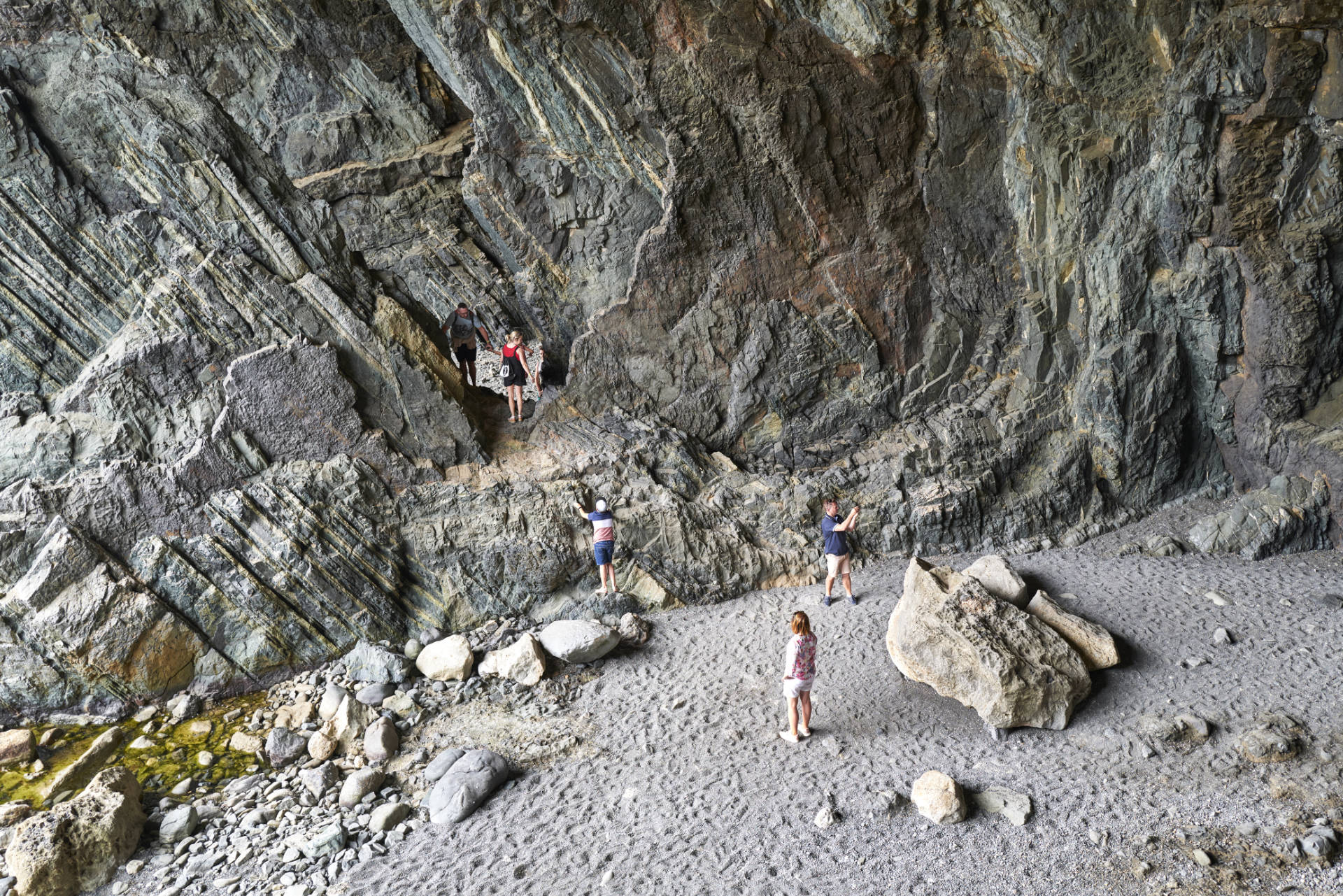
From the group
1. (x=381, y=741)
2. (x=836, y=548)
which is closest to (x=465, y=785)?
(x=381, y=741)

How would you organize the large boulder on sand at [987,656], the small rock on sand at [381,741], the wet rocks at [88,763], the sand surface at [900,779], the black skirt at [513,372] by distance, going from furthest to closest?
1. the black skirt at [513,372]
2. the small rock on sand at [381,741]
3. the wet rocks at [88,763]
4. the large boulder on sand at [987,656]
5. the sand surface at [900,779]

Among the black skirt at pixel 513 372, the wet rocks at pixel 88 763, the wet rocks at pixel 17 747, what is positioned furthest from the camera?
the black skirt at pixel 513 372

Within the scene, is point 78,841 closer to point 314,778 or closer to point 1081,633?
point 314,778

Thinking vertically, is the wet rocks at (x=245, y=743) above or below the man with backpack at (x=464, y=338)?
below

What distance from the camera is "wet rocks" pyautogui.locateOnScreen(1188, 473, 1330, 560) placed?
1344 centimetres

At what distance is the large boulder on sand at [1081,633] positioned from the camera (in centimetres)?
1062

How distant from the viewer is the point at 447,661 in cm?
1185

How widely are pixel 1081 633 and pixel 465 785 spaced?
7947mm

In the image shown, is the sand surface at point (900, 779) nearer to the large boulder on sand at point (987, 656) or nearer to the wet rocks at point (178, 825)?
the large boulder on sand at point (987, 656)

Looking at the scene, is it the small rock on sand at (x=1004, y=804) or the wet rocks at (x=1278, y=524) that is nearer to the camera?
the small rock on sand at (x=1004, y=804)

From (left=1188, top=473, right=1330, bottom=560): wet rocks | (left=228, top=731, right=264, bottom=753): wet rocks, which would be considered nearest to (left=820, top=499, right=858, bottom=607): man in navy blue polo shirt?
(left=1188, top=473, right=1330, bottom=560): wet rocks

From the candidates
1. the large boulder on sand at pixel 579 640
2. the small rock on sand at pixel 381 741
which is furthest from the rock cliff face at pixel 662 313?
the small rock on sand at pixel 381 741

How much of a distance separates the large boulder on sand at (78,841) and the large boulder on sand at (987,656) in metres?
9.25

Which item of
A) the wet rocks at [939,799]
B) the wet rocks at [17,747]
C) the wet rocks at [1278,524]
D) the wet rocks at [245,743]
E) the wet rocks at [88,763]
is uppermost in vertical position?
the wet rocks at [17,747]
